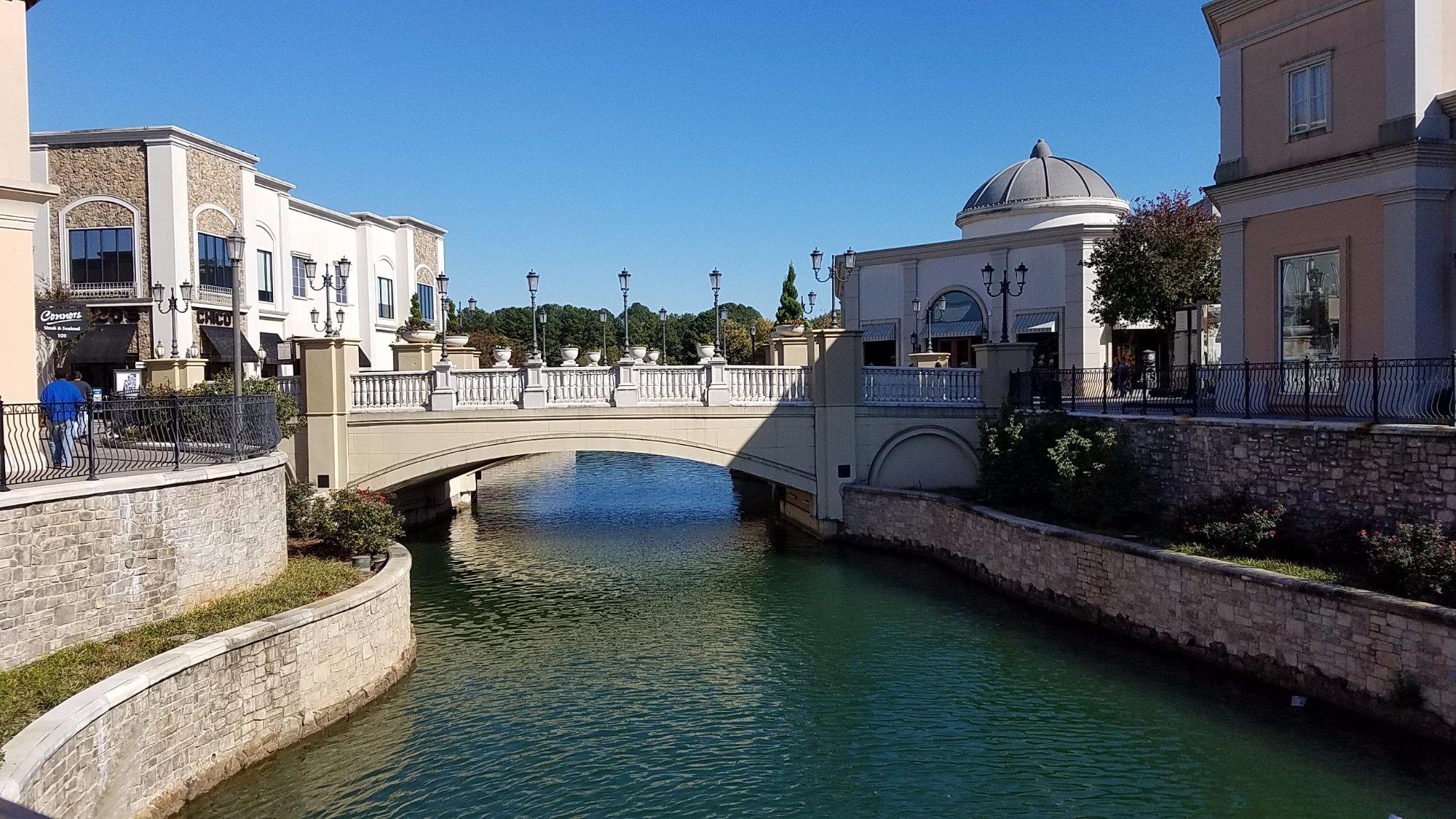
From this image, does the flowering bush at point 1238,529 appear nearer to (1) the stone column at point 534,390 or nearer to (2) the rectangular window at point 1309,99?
(2) the rectangular window at point 1309,99

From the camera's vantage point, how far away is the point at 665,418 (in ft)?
72.5

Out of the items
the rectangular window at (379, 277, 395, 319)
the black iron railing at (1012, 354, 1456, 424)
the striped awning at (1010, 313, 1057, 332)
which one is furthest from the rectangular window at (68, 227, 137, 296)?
the striped awning at (1010, 313, 1057, 332)

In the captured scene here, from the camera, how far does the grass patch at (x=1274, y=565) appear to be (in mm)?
12391

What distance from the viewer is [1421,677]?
35.3 feet

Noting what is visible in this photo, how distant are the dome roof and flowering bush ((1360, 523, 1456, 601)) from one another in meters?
30.7

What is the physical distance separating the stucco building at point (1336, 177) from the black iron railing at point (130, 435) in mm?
16775

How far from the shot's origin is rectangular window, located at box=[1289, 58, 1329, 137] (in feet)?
54.1

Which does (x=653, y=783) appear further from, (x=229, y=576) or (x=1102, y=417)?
(x=1102, y=417)

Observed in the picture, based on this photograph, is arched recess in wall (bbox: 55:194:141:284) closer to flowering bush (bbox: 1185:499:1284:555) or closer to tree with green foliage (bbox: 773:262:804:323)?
tree with green foliage (bbox: 773:262:804:323)

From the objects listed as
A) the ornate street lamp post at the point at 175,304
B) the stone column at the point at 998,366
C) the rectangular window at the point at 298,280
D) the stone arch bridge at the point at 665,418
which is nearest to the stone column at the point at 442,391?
the stone arch bridge at the point at 665,418

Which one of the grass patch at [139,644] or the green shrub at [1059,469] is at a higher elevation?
the green shrub at [1059,469]

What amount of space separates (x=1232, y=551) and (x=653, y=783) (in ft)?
29.0

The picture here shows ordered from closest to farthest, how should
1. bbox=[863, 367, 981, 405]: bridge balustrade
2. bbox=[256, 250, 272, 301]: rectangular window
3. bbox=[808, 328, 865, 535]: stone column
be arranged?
bbox=[808, 328, 865, 535]: stone column, bbox=[863, 367, 981, 405]: bridge balustrade, bbox=[256, 250, 272, 301]: rectangular window

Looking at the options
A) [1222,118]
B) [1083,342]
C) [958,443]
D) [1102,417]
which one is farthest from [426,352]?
[1083,342]
